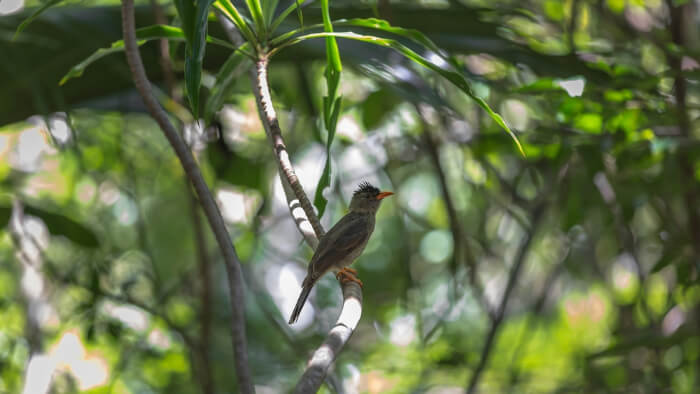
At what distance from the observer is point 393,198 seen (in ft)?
16.9

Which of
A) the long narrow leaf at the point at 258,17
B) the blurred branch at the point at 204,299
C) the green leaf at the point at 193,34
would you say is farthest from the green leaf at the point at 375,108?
the green leaf at the point at 193,34

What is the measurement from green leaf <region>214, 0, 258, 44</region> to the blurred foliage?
0.29ft

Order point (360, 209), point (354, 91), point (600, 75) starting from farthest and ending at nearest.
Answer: point (354, 91), point (360, 209), point (600, 75)

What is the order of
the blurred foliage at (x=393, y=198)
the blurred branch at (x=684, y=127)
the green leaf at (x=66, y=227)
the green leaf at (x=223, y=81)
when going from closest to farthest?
the green leaf at (x=223, y=81) < the blurred foliage at (x=393, y=198) < the green leaf at (x=66, y=227) < the blurred branch at (x=684, y=127)

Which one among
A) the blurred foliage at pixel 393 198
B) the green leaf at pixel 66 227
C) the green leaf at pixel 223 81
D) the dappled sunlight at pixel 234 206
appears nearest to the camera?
the green leaf at pixel 223 81

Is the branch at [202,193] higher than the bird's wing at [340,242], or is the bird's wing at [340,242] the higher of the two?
the bird's wing at [340,242]

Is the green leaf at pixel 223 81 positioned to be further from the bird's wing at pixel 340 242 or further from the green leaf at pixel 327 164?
the bird's wing at pixel 340 242

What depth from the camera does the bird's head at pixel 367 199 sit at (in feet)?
10.5

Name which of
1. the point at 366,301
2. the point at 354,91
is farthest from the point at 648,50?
the point at 366,301

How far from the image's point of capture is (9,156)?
6.57 m

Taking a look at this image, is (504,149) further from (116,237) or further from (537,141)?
(116,237)

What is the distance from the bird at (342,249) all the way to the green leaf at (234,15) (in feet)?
2.21

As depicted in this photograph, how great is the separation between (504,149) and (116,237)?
432 centimetres

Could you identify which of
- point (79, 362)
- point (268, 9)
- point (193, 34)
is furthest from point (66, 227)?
point (79, 362)
